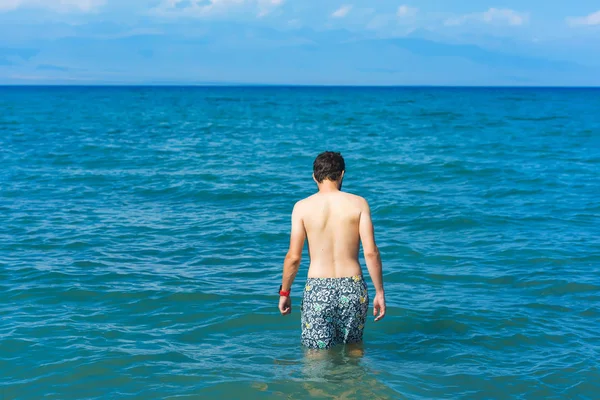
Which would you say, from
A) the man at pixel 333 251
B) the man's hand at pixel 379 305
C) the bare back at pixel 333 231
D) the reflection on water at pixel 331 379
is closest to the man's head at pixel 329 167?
the man at pixel 333 251

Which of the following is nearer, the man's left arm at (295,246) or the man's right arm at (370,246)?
the man's right arm at (370,246)

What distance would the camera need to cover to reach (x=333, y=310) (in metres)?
6.27

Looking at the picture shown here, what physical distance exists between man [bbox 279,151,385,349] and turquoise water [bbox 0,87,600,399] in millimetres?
599

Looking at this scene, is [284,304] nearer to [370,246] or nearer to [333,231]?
[333,231]

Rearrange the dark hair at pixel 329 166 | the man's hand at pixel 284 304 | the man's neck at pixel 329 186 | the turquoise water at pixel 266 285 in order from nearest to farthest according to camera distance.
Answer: the dark hair at pixel 329 166
the man's neck at pixel 329 186
the man's hand at pixel 284 304
the turquoise water at pixel 266 285

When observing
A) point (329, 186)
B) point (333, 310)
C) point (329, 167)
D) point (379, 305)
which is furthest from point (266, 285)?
point (329, 167)

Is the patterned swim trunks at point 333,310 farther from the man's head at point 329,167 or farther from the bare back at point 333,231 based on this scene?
the man's head at point 329,167

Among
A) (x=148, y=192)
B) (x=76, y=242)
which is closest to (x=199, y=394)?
(x=76, y=242)

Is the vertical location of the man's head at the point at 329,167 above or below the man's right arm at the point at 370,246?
above

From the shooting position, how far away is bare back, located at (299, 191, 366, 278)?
20.1 feet

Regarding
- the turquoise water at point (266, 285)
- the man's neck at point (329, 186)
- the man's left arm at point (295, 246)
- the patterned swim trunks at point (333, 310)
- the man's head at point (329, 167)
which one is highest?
the man's head at point (329, 167)

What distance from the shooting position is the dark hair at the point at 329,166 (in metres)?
6.05

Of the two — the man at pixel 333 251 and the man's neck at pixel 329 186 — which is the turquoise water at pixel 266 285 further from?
the man's neck at pixel 329 186

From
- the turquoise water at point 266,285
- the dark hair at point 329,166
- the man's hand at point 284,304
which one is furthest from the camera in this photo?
the turquoise water at point 266,285
